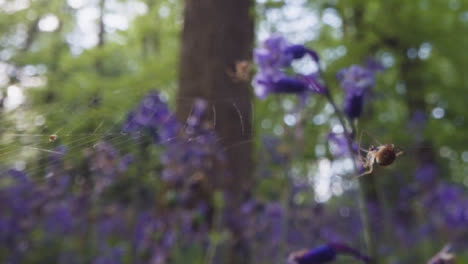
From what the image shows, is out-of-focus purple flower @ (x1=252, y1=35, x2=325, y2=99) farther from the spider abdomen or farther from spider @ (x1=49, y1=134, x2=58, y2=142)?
spider @ (x1=49, y1=134, x2=58, y2=142)

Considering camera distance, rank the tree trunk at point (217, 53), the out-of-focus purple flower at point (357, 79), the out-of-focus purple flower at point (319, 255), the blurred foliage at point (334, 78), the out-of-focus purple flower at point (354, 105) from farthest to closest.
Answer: the tree trunk at point (217, 53)
the blurred foliage at point (334, 78)
the out-of-focus purple flower at point (357, 79)
the out-of-focus purple flower at point (354, 105)
the out-of-focus purple flower at point (319, 255)

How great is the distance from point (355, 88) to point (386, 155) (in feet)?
2.36

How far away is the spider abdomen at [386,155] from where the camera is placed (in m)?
0.70

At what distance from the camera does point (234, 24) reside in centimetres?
391

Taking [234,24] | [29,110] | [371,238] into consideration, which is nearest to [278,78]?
[371,238]

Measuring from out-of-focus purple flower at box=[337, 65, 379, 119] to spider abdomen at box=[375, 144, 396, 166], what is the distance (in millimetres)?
601

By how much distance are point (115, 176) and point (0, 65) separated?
6.92 metres

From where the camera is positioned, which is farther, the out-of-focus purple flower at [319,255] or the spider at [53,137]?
the out-of-focus purple flower at [319,255]

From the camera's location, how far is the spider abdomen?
27.5 inches

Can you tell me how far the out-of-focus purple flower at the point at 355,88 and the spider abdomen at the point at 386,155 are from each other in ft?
1.97

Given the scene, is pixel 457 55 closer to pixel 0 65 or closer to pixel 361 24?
pixel 361 24

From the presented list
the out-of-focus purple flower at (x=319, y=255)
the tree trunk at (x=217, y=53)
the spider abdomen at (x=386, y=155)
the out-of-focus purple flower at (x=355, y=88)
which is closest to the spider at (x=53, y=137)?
the spider abdomen at (x=386, y=155)

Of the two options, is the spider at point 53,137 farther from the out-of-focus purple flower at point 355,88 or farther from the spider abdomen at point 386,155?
the out-of-focus purple flower at point 355,88

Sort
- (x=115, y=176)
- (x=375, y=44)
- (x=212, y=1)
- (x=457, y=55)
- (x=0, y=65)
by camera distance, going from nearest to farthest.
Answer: (x=115, y=176) < (x=212, y=1) < (x=375, y=44) < (x=457, y=55) < (x=0, y=65)
